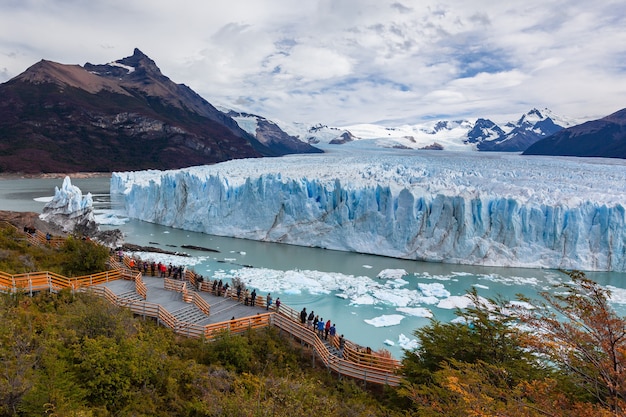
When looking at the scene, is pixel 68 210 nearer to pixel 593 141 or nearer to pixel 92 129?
pixel 92 129

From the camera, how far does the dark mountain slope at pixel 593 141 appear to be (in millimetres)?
71938

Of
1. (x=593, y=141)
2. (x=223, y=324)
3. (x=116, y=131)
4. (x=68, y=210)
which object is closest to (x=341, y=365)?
(x=223, y=324)

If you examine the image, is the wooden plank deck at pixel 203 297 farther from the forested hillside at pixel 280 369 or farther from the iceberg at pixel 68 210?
the iceberg at pixel 68 210

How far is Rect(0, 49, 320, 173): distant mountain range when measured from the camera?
2680 inches

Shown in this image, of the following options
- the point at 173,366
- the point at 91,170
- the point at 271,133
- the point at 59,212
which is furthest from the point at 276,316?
the point at 271,133

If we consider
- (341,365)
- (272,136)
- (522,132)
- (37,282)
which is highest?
(522,132)

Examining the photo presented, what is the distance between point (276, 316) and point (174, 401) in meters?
3.74

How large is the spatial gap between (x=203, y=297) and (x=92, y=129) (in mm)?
A: 81493

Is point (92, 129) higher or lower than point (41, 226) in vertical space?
higher

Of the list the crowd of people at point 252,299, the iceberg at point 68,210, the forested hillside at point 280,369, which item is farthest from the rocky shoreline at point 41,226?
the forested hillside at point 280,369

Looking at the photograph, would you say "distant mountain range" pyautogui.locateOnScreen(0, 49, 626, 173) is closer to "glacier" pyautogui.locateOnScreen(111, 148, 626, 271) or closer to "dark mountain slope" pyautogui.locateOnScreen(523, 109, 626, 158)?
"dark mountain slope" pyautogui.locateOnScreen(523, 109, 626, 158)

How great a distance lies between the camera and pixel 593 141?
7812cm

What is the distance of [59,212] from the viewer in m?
23.8

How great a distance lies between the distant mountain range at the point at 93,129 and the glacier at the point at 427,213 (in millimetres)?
50201
